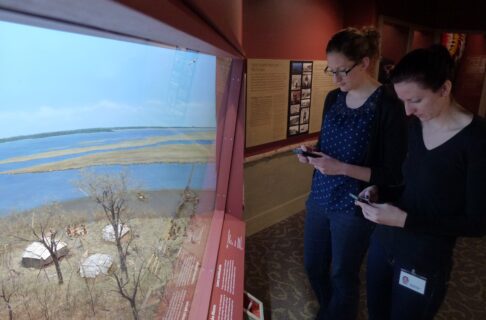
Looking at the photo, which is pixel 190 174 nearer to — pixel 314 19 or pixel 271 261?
pixel 271 261

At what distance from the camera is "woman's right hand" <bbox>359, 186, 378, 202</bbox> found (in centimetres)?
134

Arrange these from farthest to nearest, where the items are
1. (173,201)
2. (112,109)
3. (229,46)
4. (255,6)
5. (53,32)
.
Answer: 1. (255,6)
2. (229,46)
3. (173,201)
4. (112,109)
5. (53,32)

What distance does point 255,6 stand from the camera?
2.79 m

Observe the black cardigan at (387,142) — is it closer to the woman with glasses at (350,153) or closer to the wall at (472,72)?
the woman with glasses at (350,153)

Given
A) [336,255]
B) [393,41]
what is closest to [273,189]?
[336,255]

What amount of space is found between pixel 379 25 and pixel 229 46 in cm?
337

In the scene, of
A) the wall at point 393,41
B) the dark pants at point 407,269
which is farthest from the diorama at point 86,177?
the wall at point 393,41

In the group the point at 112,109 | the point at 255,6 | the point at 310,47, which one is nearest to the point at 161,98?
the point at 112,109

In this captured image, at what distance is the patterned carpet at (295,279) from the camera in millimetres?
2227

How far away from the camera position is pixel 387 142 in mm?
1429

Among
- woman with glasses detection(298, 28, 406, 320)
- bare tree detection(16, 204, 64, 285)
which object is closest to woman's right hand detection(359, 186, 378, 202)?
woman with glasses detection(298, 28, 406, 320)

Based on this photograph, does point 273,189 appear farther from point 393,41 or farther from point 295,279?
point 393,41

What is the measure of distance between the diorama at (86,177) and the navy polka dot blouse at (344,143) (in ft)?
2.66

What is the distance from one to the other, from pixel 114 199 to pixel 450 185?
1.11 m
